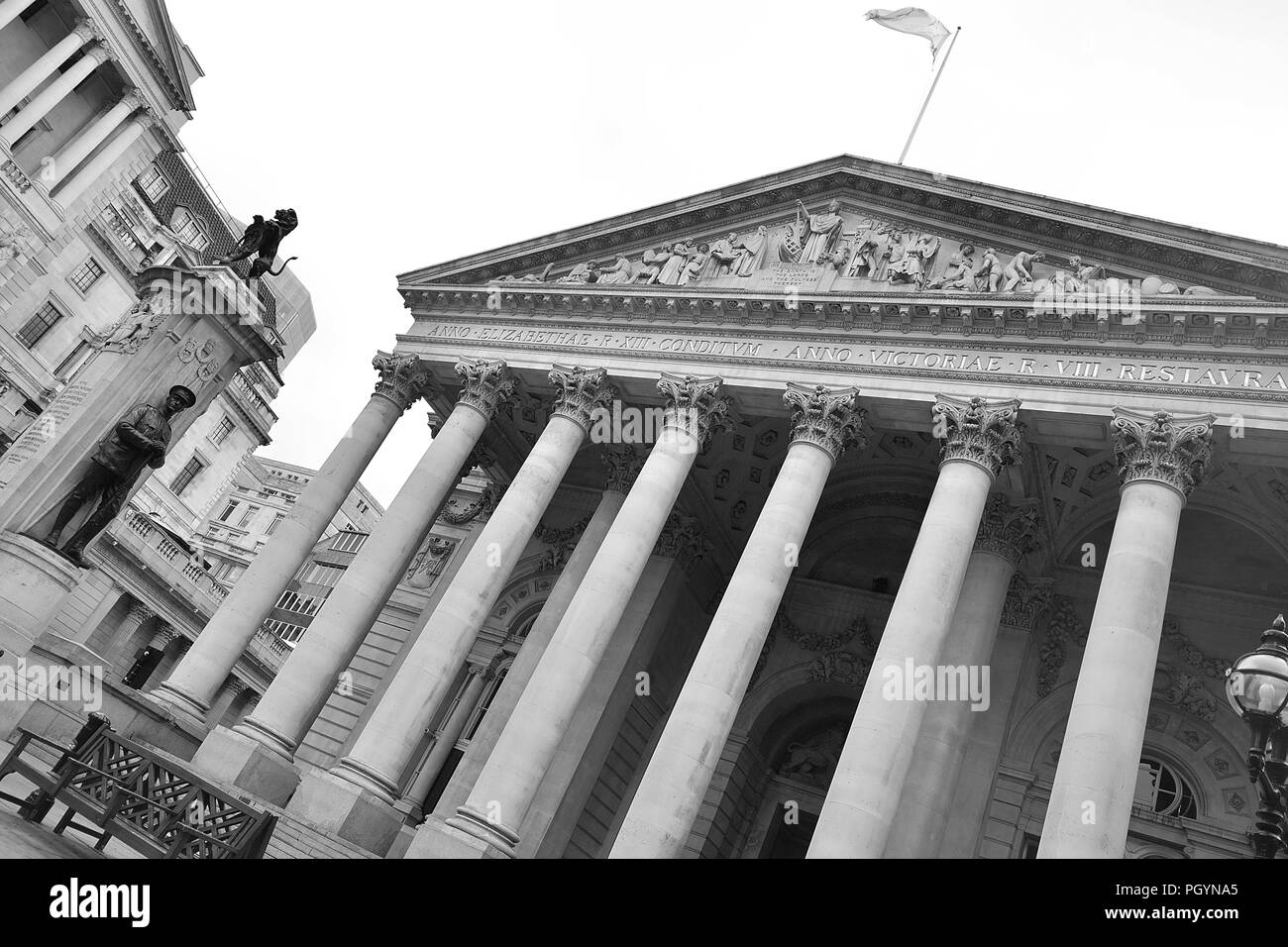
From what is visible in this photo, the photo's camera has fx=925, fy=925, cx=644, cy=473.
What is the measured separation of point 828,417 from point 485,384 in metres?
9.23

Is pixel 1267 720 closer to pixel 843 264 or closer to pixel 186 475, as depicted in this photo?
pixel 843 264

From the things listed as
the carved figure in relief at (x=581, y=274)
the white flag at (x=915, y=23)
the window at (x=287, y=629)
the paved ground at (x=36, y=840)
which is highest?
the white flag at (x=915, y=23)

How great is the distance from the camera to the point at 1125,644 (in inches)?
565

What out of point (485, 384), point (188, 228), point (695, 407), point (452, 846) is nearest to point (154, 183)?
point (188, 228)

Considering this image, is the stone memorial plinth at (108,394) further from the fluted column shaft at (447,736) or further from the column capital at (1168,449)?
the fluted column shaft at (447,736)

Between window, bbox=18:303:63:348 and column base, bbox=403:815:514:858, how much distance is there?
33440 mm

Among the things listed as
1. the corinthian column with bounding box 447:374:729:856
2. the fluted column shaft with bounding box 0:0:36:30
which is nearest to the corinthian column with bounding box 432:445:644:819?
the corinthian column with bounding box 447:374:729:856

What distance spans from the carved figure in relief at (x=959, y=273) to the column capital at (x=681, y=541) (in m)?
9.29

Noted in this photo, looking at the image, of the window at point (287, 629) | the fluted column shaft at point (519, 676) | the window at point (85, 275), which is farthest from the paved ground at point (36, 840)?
the window at point (287, 629)

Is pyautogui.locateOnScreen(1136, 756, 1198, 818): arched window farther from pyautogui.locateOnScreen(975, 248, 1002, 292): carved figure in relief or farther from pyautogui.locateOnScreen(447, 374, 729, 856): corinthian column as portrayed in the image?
pyautogui.locateOnScreen(447, 374, 729, 856): corinthian column

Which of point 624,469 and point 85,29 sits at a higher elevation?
point 85,29

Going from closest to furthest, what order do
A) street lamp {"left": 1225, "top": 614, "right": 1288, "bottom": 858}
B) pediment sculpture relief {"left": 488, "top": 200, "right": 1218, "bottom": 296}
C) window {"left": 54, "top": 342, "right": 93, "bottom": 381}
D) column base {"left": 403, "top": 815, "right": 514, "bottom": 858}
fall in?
street lamp {"left": 1225, "top": 614, "right": 1288, "bottom": 858}
column base {"left": 403, "top": 815, "right": 514, "bottom": 858}
pediment sculpture relief {"left": 488, "top": 200, "right": 1218, "bottom": 296}
window {"left": 54, "top": 342, "right": 93, "bottom": 381}

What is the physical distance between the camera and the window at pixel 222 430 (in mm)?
59312

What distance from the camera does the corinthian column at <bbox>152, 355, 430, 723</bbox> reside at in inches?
806
